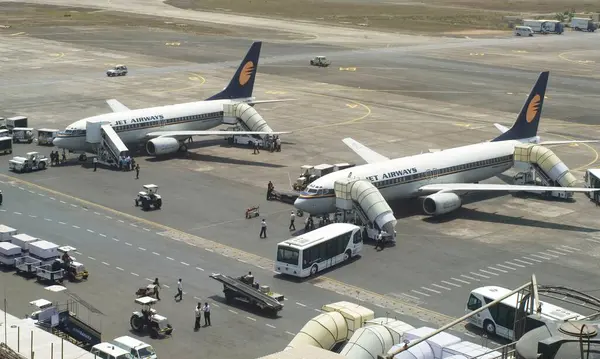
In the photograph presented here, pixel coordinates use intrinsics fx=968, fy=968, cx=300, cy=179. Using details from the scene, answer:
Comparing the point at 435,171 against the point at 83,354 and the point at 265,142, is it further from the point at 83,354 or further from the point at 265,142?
the point at 83,354

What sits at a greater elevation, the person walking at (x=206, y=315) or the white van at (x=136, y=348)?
the white van at (x=136, y=348)

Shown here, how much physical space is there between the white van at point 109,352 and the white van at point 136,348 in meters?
0.44

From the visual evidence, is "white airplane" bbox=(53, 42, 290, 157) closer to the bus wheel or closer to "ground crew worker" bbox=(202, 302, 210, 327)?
"ground crew worker" bbox=(202, 302, 210, 327)

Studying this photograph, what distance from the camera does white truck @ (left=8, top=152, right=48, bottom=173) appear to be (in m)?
108

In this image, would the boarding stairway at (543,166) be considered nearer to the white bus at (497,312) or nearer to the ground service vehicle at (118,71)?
the white bus at (497,312)

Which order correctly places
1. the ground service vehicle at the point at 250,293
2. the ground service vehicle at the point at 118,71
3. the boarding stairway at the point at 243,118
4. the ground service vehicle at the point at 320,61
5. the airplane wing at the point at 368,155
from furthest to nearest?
1. the ground service vehicle at the point at 320,61
2. the ground service vehicle at the point at 118,71
3. the boarding stairway at the point at 243,118
4. the airplane wing at the point at 368,155
5. the ground service vehicle at the point at 250,293

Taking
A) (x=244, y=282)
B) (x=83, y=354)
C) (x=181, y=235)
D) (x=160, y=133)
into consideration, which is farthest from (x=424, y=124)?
(x=83, y=354)

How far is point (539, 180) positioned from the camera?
349ft

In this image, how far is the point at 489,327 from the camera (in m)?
66.0

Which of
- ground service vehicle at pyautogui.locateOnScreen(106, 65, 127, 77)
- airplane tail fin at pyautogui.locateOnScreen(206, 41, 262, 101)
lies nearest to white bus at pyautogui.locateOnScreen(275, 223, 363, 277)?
airplane tail fin at pyautogui.locateOnScreen(206, 41, 262, 101)

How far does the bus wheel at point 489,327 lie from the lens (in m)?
65.8

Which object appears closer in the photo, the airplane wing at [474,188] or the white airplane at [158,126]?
the airplane wing at [474,188]

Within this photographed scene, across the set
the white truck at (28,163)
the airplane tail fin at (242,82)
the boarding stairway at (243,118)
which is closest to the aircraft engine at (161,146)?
the boarding stairway at (243,118)

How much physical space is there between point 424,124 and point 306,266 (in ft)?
222
